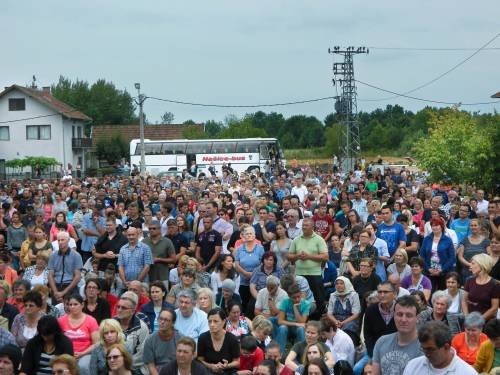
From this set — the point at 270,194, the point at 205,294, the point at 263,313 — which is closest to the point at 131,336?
the point at 205,294

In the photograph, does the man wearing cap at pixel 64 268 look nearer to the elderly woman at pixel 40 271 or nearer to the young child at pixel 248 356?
the elderly woman at pixel 40 271

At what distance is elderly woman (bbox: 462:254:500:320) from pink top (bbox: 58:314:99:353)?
14.4ft

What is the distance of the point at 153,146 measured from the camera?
57312 millimetres

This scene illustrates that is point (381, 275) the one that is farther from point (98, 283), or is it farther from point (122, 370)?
point (122, 370)

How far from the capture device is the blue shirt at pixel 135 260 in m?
11.9

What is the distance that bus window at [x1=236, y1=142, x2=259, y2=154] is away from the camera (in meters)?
55.2

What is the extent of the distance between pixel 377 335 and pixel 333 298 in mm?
2610

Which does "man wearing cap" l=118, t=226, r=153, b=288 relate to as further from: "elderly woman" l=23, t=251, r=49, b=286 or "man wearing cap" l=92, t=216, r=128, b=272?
"elderly woman" l=23, t=251, r=49, b=286

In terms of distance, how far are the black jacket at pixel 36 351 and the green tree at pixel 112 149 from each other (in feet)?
226

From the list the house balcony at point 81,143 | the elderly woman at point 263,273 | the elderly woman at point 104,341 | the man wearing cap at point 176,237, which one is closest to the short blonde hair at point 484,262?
the elderly woman at point 263,273

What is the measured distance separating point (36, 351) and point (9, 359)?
44 cm

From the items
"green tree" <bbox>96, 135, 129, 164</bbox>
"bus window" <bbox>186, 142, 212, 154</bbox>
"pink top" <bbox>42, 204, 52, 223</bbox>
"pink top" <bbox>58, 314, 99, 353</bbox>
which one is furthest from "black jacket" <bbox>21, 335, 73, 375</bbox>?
"green tree" <bbox>96, 135, 129, 164</bbox>

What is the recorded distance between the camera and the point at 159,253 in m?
12.5

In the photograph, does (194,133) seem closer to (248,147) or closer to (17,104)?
(17,104)
